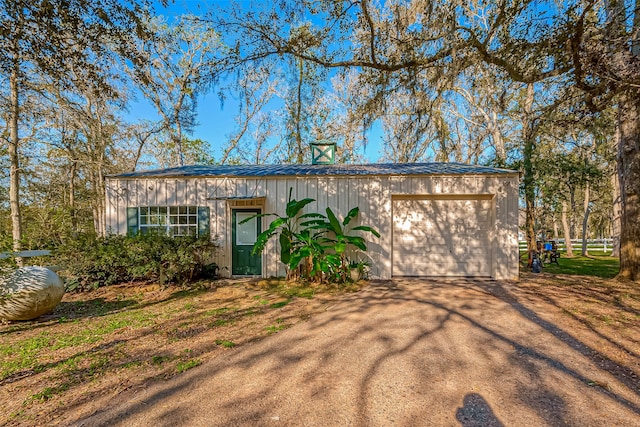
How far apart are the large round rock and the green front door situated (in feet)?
12.4

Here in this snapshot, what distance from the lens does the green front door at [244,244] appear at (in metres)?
8.01

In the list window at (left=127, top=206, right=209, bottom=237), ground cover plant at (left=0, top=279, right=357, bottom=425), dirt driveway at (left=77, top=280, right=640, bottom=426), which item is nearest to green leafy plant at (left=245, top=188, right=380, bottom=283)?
ground cover plant at (left=0, top=279, right=357, bottom=425)

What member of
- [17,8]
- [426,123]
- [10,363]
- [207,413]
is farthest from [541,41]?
[10,363]

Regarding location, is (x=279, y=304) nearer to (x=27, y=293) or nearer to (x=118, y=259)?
(x=27, y=293)

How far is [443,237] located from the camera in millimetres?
7812

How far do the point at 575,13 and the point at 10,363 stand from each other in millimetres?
8494

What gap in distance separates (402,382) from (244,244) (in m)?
6.12

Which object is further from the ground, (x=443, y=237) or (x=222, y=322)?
(x=443, y=237)

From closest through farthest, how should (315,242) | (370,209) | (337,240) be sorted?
(315,242)
(337,240)
(370,209)

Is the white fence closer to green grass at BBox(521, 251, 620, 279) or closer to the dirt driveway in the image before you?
green grass at BBox(521, 251, 620, 279)

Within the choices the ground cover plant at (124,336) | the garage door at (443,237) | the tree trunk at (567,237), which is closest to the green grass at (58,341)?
the ground cover plant at (124,336)

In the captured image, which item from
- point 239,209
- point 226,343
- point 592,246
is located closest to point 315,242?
point 239,209

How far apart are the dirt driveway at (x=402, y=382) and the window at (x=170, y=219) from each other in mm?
4964

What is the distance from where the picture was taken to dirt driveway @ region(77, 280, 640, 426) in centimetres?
220
